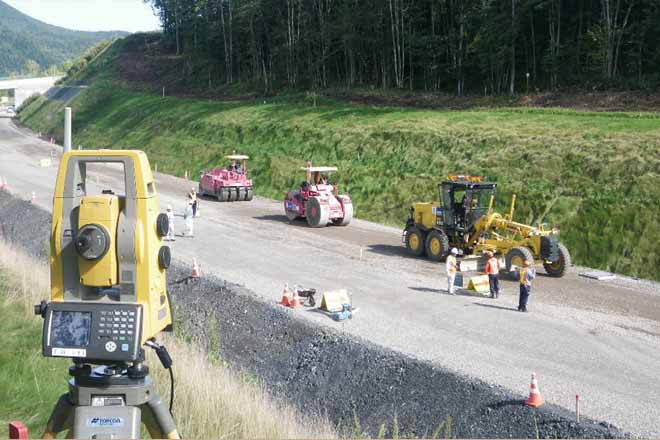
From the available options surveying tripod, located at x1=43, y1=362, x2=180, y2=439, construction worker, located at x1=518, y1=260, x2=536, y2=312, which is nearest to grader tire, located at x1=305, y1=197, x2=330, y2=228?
construction worker, located at x1=518, y1=260, x2=536, y2=312

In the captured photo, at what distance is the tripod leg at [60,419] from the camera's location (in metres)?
4.94

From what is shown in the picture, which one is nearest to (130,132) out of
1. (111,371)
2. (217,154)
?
(217,154)

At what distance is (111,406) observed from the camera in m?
4.81

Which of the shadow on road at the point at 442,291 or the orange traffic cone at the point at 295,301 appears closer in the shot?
the orange traffic cone at the point at 295,301

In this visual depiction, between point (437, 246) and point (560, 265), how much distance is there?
11.9 feet

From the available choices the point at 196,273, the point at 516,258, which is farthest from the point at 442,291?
the point at 196,273

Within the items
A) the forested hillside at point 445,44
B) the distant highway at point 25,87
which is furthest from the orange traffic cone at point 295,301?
the distant highway at point 25,87

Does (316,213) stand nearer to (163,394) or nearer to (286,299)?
(286,299)

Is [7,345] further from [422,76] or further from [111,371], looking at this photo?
[422,76]

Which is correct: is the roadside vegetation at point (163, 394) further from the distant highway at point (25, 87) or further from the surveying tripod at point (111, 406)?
the distant highway at point (25, 87)

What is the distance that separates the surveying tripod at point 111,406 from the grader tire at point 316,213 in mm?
21717

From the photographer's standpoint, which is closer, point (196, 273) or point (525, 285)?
point (525, 285)

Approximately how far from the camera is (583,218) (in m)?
23.1

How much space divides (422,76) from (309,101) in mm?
9021
